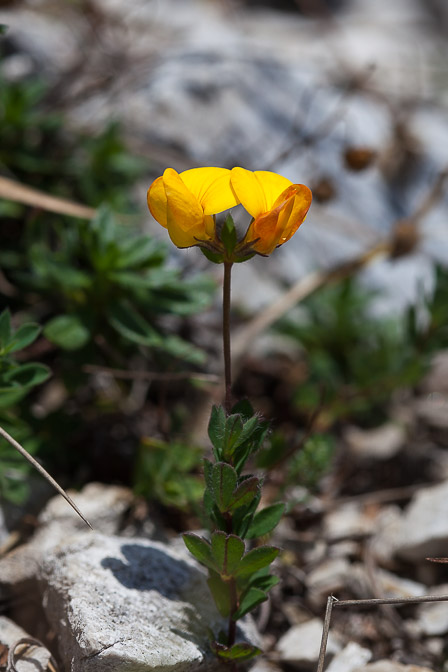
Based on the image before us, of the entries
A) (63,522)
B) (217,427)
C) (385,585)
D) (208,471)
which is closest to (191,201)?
(217,427)

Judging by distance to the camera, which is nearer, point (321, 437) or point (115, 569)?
point (115, 569)

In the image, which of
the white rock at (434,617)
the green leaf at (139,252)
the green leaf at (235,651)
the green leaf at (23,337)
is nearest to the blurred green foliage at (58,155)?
the green leaf at (139,252)

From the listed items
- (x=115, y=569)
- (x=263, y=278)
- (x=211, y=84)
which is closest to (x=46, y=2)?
(x=211, y=84)

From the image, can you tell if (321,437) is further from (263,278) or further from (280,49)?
(280,49)

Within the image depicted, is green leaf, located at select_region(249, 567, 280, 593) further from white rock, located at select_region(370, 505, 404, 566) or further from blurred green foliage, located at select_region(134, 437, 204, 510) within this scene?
white rock, located at select_region(370, 505, 404, 566)

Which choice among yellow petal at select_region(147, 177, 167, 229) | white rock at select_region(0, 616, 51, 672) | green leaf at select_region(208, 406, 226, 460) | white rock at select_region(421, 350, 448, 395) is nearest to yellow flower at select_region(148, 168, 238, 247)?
yellow petal at select_region(147, 177, 167, 229)

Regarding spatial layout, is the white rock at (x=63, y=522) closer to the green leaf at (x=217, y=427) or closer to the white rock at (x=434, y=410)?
the green leaf at (x=217, y=427)
